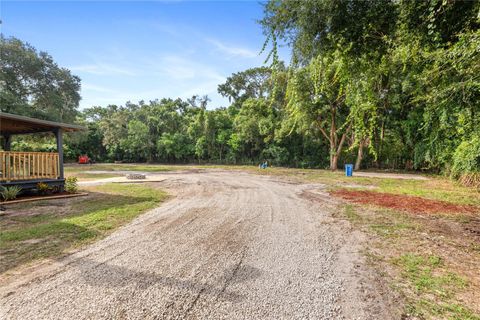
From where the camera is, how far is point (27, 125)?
7.42 m

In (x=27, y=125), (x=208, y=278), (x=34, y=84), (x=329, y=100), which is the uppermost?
(x=34, y=84)

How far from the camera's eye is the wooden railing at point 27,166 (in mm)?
6348

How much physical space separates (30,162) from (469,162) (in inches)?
616

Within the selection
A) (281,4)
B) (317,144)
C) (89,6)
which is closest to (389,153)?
(317,144)

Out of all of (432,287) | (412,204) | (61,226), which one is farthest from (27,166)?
(412,204)

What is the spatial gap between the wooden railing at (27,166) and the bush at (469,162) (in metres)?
14.4

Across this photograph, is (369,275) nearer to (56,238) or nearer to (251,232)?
(251,232)

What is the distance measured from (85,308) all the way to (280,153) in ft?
72.5

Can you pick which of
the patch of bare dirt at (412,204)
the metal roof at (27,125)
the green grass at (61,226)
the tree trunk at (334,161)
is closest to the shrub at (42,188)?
the green grass at (61,226)

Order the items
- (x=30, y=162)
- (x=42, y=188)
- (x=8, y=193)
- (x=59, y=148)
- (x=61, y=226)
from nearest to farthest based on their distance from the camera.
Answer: (x=61, y=226) < (x=8, y=193) < (x=42, y=188) < (x=30, y=162) < (x=59, y=148)

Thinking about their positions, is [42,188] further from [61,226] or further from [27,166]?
[61,226]

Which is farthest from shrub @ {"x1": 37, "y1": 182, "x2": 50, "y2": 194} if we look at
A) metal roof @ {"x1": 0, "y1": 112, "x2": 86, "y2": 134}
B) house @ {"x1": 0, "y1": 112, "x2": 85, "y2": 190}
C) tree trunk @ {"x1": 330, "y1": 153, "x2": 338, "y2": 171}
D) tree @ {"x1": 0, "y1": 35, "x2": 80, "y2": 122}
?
tree trunk @ {"x1": 330, "y1": 153, "x2": 338, "y2": 171}

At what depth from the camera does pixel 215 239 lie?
11.6ft

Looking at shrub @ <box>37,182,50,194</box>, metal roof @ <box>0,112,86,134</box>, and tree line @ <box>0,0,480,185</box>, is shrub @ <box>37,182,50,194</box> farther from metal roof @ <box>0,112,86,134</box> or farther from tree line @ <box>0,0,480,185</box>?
tree line @ <box>0,0,480,185</box>
